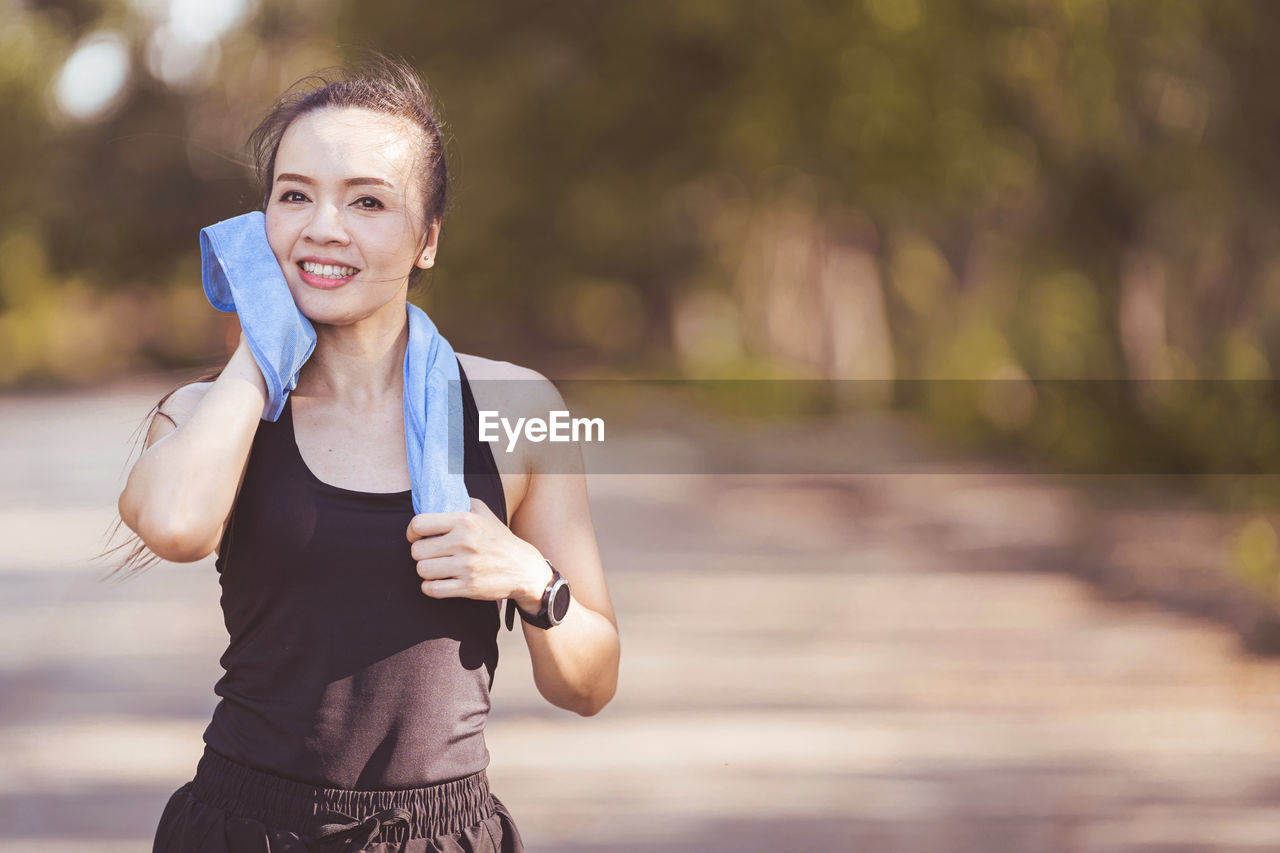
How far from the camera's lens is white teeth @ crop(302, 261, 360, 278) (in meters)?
2.30

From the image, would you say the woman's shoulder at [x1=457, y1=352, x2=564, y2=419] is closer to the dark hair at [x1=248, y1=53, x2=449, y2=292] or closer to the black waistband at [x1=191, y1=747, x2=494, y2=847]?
the dark hair at [x1=248, y1=53, x2=449, y2=292]

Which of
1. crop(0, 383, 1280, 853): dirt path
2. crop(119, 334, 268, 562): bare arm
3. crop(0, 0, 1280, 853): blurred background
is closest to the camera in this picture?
crop(119, 334, 268, 562): bare arm

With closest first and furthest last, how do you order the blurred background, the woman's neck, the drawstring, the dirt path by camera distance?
the drawstring < the woman's neck < the dirt path < the blurred background

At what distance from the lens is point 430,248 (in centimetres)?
247

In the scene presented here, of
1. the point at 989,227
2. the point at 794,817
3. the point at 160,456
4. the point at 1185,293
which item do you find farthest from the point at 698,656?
the point at 989,227

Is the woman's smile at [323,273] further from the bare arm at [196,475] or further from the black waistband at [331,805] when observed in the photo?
the black waistband at [331,805]

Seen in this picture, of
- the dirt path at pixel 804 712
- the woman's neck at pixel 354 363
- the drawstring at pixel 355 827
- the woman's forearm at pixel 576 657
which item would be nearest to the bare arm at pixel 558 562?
the woman's forearm at pixel 576 657

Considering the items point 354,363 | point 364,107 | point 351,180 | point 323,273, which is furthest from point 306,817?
point 364,107

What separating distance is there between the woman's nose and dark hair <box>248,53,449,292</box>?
0.50ft

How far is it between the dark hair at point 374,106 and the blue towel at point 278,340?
0.15m

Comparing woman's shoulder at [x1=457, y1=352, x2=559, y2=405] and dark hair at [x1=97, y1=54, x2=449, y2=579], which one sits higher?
dark hair at [x1=97, y1=54, x2=449, y2=579]

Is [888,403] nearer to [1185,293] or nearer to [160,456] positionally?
[1185,293]

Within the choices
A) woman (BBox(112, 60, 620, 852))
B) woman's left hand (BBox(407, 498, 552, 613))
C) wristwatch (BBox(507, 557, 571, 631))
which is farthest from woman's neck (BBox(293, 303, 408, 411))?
wristwatch (BBox(507, 557, 571, 631))

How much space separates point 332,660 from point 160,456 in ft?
1.21
